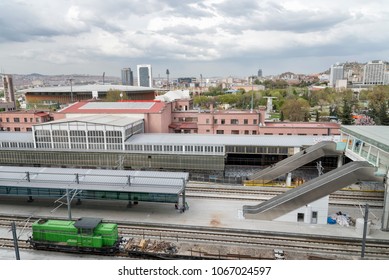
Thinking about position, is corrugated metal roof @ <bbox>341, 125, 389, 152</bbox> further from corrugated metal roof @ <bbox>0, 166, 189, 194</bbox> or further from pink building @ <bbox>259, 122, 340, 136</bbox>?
corrugated metal roof @ <bbox>0, 166, 189, 194</bbox>

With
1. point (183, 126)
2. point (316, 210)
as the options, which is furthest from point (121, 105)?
point (316, 210)

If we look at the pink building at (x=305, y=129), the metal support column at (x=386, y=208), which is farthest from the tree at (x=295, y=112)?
the metal support column at (x=386, y=208)

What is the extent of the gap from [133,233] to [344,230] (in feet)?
58.8

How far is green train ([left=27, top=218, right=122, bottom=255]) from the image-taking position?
19.6 metres

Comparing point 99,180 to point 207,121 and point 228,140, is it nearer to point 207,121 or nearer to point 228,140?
point 228,140

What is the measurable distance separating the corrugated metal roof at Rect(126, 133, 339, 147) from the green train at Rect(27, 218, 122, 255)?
61.1 feet

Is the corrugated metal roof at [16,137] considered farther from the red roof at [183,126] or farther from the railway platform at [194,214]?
the red roof at [183,126]

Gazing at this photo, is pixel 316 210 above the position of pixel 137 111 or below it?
below

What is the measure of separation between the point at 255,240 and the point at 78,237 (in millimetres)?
13403

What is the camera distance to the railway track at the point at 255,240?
67.8ft

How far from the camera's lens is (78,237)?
776 inches

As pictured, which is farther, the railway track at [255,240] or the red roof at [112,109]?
the red roof at [112,109]

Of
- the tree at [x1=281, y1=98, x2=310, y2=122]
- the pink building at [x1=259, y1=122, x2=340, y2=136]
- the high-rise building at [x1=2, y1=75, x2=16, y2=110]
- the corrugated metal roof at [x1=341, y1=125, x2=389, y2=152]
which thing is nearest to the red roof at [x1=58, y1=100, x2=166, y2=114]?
the pink building at [x1=259, y1=122, x2=340, y2=136]

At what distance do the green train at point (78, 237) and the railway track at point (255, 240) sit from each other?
1.54 m
